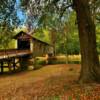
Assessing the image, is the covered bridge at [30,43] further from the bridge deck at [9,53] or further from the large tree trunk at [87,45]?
the large tree trunk at [87,45]

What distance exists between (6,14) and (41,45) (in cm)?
2456

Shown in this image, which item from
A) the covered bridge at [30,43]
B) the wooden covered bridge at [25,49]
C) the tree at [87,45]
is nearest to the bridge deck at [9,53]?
the wooden covered bridge at [25,49]

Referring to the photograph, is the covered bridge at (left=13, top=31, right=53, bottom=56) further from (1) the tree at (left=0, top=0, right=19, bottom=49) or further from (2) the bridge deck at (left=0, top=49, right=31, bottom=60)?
(1) the tree at (left=0, top=0, right=19, bottom=49)

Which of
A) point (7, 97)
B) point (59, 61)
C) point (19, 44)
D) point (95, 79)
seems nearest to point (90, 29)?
point (95, 79)

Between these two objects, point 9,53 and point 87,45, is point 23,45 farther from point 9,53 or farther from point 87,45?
point 87,45

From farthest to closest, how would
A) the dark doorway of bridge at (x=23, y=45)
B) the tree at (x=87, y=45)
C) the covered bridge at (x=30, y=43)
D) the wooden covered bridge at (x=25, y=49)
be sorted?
the dark doorway of bridge at (x=23, y=45) < the covered bridge at (x=30, y=43) < the wooden covered bridge at (x=25, y=49) < the tree at (x=87, y=45)

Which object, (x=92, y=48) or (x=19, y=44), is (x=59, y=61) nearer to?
(x=19, y=44)

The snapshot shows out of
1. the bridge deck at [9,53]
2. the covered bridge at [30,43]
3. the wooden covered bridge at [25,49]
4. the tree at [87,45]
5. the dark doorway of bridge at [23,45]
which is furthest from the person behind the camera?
the dark doorway of bridge at [23,45]

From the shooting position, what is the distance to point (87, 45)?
17406 mm

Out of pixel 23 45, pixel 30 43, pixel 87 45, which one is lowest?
pixel 87 45

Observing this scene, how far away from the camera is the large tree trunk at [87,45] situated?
17312 mm

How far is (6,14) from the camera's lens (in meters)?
18.4

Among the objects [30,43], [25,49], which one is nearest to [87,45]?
[30,43]

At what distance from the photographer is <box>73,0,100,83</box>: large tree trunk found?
17.3m
